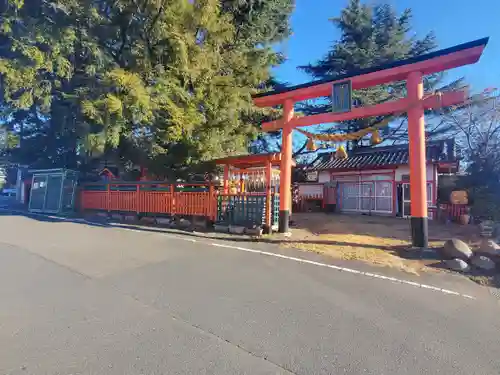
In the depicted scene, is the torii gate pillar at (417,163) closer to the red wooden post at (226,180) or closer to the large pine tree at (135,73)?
the red wooden post at (226,180)

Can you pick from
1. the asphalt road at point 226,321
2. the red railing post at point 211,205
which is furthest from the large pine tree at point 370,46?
the asphalt road at point 226,321

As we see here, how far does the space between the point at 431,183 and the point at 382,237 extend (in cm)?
757

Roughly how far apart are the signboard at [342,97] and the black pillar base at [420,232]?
339cm

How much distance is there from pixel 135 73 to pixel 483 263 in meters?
11.4

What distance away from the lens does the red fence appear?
35.0ft

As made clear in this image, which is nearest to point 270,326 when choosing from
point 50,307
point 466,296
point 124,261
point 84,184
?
point 50,307

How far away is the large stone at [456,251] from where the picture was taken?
6.20 metres

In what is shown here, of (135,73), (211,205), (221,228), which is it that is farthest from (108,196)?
(221,228)

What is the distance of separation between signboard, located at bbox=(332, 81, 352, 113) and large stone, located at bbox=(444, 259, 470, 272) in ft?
14.7

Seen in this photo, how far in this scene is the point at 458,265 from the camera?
230 inches

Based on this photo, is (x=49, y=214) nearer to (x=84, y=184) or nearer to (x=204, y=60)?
(x=84, y=184)

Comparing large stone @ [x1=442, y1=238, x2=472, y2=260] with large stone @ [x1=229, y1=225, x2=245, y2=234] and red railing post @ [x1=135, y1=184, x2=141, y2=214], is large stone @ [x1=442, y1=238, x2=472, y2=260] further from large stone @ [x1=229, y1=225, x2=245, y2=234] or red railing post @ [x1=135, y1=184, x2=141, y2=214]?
red railing post @ [x1=135, y1=184, x2=141, y2=214]

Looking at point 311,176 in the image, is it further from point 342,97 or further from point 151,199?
point 342,97

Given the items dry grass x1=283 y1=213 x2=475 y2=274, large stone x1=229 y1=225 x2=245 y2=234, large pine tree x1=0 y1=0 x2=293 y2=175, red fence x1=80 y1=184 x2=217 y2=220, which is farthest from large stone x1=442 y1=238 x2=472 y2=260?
large pine tree x1=0 y1=0 x2=293 y2=175
